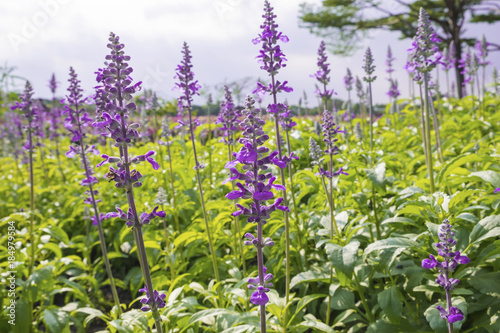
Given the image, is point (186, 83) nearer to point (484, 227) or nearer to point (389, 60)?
point (484, 227)

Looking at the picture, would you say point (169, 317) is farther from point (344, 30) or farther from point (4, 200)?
point (344, 30)

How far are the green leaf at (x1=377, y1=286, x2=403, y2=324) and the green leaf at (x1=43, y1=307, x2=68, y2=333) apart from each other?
3093 millimetres

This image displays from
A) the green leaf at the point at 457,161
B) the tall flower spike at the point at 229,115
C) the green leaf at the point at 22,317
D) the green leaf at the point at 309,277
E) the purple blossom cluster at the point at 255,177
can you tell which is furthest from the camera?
the tall flower spike at the point at 229,115

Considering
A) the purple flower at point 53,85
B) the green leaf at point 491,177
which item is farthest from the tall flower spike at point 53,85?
the green leaf at point 491,177

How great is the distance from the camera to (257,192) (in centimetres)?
211

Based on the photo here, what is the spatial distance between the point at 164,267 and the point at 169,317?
1.55m

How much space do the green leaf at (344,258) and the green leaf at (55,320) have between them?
9.12ft

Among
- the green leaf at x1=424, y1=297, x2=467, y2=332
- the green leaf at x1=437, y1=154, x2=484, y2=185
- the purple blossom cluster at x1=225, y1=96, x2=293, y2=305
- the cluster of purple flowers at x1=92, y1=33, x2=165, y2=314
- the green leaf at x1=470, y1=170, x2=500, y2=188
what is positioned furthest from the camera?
the green leaf at x1=437, y1=154, x2=484, y2=185

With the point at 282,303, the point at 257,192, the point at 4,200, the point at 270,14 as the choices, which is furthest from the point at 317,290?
the point at 4,200

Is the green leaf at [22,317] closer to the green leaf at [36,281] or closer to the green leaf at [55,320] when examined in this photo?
the green leaf at [36,281]

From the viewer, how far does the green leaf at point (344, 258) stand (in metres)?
2.99

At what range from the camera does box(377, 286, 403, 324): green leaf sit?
10.1 ft

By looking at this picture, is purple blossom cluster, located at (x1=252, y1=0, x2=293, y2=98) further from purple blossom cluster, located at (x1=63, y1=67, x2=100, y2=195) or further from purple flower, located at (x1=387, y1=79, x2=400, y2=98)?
purple flower, located at (x1=387, y1=79, x2=400, y2=98)

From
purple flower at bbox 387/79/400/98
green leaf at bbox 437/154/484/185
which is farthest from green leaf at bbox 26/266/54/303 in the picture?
purple flower at bbox 387/79/400/98
